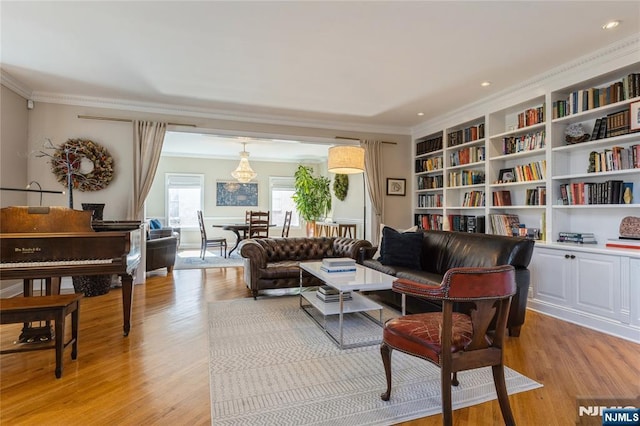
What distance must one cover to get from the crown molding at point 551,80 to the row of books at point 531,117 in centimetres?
17

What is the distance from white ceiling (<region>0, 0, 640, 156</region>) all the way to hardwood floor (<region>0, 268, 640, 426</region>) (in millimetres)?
2733

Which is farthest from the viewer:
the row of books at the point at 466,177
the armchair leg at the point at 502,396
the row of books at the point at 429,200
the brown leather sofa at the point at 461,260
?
the row of books at the point at 429,200

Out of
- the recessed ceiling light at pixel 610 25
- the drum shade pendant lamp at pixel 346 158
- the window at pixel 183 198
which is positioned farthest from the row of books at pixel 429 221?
the window at pixel 183 198

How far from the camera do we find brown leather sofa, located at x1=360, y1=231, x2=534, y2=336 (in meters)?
2.99

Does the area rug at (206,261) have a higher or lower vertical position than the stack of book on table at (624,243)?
lower

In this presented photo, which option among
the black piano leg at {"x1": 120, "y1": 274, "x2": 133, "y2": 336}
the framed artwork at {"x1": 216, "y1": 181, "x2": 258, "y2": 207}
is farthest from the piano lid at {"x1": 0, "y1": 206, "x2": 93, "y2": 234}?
the framed artwork at {"x1": 216, "y1": 181, "x2": 258, "y2": 207}

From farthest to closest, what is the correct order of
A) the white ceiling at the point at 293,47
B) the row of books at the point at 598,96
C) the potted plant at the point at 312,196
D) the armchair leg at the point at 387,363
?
1. the potted plant at the point at 312,196
2. the row of books at the point at 598,96
3. the white ceiling at the point at 293,47
4. the armchair leg at the point at 387,363

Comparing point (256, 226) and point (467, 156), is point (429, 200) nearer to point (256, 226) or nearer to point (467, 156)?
point (467, 156)

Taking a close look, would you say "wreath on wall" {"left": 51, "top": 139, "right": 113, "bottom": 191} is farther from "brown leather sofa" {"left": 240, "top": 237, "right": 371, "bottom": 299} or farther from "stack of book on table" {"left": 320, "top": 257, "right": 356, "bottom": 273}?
"stack of book on table" {"left": 320, "top": 257, "right": 356, "bottom": 273}

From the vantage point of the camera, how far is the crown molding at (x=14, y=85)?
3.98 m

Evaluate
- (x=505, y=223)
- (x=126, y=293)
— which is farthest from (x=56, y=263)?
(x=505, y=223)

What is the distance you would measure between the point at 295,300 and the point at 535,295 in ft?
9.32

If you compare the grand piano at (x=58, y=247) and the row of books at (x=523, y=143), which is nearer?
the grand piano at (x=58, y=247)

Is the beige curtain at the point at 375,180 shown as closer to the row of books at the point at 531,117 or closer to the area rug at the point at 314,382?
the row of books at the point at 531,117
